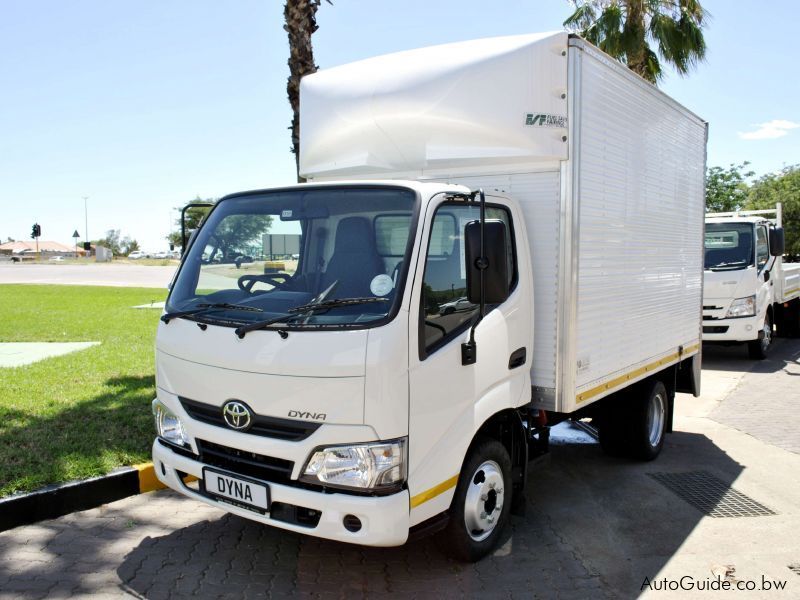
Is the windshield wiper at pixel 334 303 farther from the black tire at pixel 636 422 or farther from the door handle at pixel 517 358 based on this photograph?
the black tire at pixel 636 422

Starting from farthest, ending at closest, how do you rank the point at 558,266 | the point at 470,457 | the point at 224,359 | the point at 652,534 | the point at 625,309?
the point at 625,309 < the point at 652,534 < the point at 558,266 < the point at 470,457 < the point at 224,359

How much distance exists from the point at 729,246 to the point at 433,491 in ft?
33.0

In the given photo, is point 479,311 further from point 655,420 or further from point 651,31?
point 651,31

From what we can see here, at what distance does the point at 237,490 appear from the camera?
11.6 feet

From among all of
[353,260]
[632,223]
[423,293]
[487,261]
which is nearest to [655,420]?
[632,223]

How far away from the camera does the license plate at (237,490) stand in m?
3.44

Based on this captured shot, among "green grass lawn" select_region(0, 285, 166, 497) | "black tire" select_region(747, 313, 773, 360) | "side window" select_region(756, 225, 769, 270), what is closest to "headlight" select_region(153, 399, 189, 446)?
"green grass lawn" select_region(0, 285, 166, 497)

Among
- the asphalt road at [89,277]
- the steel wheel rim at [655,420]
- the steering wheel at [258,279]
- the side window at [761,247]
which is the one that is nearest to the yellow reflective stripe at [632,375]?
the steel wheel rim at [655,420]

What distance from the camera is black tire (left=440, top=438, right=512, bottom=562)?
149 inches

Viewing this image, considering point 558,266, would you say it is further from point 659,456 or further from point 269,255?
point 659,456

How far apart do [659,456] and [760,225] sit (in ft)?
24.2

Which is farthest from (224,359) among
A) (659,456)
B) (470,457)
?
(659,456)

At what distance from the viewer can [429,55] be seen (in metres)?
4.52

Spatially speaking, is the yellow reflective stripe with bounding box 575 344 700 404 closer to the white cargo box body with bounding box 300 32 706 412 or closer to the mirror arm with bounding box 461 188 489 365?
the white cargo box body with bounding box 300 32 706 412
